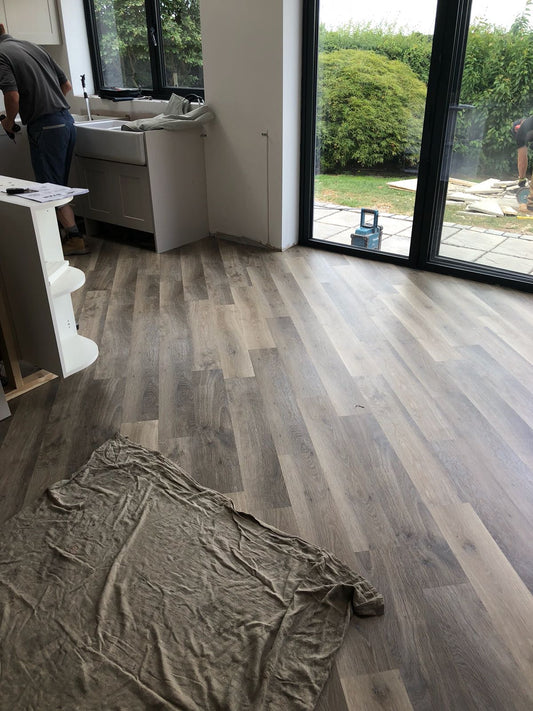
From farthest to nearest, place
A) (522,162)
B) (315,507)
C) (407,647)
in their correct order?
1. (522,162)
2. (315,507)
3. (407,647)

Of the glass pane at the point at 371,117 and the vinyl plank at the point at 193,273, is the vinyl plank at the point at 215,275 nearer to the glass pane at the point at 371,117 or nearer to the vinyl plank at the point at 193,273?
the vinyl plank at the point at 193,273

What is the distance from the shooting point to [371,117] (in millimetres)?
3902

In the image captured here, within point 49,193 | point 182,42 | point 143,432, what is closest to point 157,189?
point 182,42

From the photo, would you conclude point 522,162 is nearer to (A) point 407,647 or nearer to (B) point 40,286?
(B) point 40,286

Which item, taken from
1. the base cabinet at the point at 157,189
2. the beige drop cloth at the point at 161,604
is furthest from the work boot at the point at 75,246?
the beige drop cloth at the point at 161,604

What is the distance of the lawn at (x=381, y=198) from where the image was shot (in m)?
3.65

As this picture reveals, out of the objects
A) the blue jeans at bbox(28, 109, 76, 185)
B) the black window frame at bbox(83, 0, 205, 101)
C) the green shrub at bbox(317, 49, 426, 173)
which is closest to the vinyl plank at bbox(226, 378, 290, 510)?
the green shrub at bbox(317, 49, 426, 173)

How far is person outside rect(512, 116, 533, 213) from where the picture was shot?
328 cm

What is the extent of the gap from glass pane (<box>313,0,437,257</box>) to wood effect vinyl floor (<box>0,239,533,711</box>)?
0.56 m

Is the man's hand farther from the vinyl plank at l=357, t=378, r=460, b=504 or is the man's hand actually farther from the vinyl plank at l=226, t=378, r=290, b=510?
the vinyl plank at l=357, t=378, r=460, b=504

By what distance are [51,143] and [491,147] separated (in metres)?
2.99

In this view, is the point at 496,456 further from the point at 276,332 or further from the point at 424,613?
the point at 276,332

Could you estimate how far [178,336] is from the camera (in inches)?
122

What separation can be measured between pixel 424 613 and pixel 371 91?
3.37 metres
